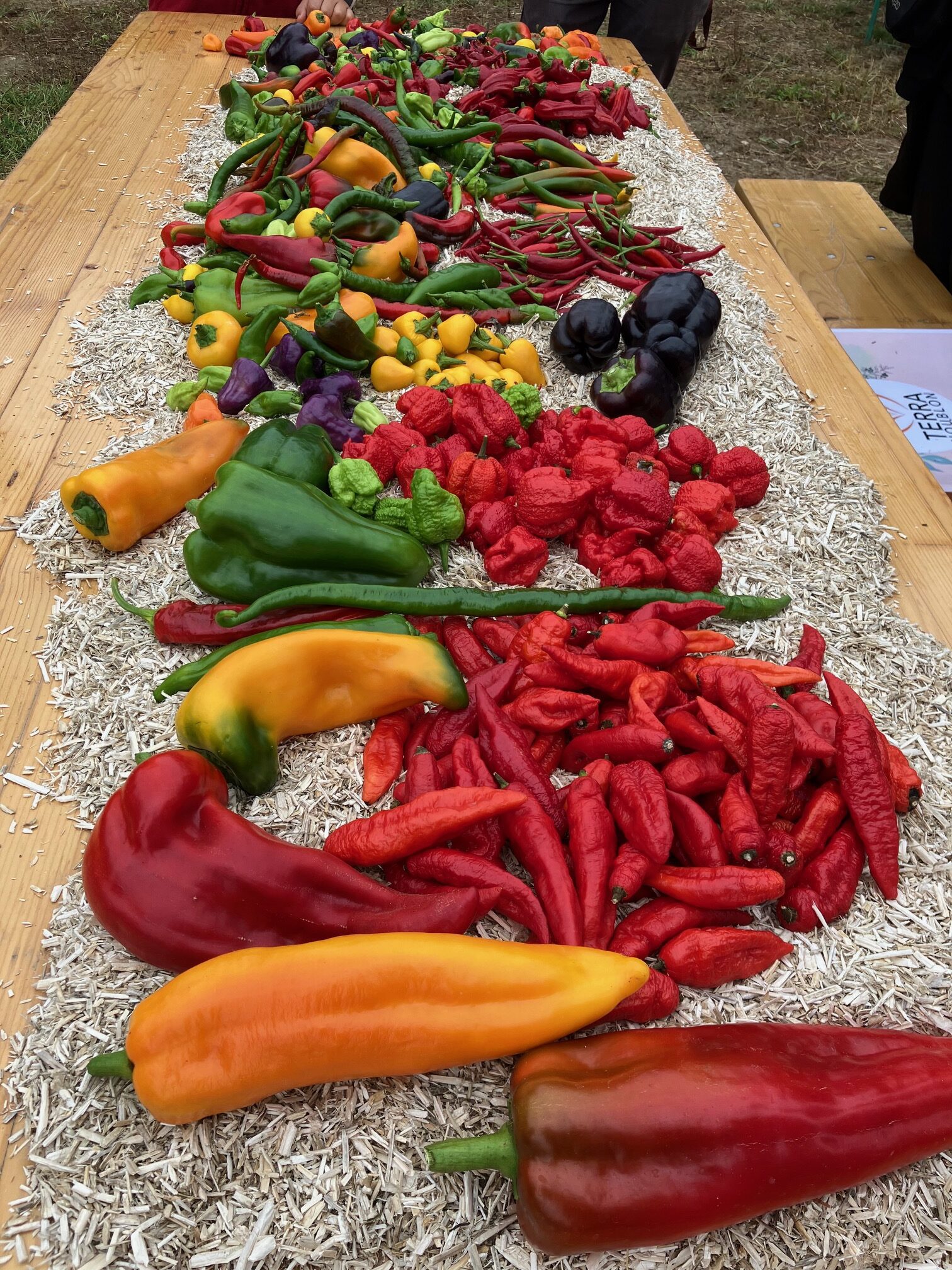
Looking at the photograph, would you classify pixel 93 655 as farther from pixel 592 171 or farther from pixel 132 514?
pixel 592 171

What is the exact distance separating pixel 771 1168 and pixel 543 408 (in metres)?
2.87

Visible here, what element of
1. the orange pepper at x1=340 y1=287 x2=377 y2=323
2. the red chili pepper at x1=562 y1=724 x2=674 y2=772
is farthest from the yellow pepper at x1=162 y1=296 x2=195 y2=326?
the red chili pepper at x1=562 y1=724 x2=674 y2=772

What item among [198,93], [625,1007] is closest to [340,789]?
[625,1007]

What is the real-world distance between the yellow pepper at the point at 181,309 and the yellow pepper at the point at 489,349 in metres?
1.34

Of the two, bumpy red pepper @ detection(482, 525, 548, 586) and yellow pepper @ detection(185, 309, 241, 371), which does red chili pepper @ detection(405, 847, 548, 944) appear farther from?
yellow pepper @ detection(185, 309, 241, 371)

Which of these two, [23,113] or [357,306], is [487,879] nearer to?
[357,306]

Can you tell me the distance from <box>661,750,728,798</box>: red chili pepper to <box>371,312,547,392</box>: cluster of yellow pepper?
1.93 m

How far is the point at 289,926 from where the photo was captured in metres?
1.92

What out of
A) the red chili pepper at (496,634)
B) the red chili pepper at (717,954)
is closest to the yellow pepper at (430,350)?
the red chili pepper at (496,634)

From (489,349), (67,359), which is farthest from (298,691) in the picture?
(67,359)

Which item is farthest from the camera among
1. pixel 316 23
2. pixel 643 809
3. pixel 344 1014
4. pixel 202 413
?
pixel 316 23

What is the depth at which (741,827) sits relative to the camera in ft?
6.82

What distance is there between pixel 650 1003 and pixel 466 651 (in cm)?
116

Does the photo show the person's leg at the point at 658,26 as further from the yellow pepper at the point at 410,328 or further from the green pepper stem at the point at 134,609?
the green pepper stem at the point at 134,609
